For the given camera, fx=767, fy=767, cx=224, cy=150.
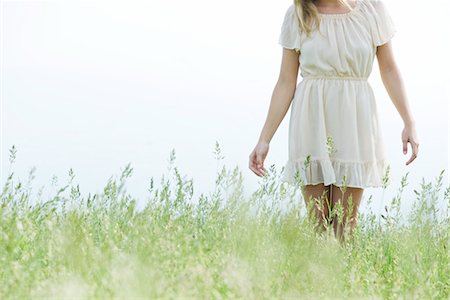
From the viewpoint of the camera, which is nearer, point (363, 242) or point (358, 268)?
point (358, 268)

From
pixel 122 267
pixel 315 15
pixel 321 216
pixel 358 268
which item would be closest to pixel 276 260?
pixel 358 268

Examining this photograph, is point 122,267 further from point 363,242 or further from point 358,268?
point 363,242

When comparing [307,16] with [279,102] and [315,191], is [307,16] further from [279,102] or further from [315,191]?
[315,191]

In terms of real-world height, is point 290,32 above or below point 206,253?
above

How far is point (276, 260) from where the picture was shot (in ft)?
10.4

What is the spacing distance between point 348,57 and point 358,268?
140cm

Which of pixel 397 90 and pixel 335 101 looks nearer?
pixel 335 101

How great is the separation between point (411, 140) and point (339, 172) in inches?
20.2

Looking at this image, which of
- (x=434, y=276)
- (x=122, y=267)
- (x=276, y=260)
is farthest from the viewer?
(x=434, y=276)

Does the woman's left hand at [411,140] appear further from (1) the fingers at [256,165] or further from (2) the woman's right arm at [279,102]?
(1) the fingers at [256,165]

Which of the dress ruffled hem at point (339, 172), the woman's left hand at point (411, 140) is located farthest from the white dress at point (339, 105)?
the woman's left hand at point (411, 140)

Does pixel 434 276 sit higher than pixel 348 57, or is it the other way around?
pixel 348 57

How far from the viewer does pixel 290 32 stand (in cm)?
466

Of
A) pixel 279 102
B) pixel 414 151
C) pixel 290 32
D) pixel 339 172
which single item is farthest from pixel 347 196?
pixel 290 32
